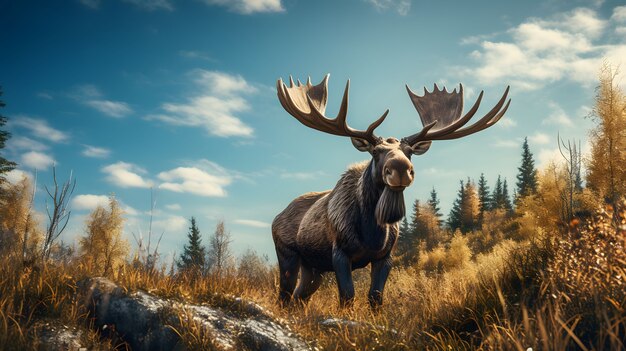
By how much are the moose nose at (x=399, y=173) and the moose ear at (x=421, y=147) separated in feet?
2.81

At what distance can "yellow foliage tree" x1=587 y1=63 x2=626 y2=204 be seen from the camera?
63.0 feet

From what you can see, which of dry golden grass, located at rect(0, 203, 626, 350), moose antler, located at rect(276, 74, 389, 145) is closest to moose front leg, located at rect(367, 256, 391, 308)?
dry golden grass, located at rect(0, 203, 626, 350)

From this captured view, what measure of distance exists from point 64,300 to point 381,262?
361 centimetres

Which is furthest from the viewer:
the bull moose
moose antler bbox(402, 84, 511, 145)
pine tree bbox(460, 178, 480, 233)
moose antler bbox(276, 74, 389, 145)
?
pine tree bbox(460, 178, 480, 233)

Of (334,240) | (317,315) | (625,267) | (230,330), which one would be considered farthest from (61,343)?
(625,267)

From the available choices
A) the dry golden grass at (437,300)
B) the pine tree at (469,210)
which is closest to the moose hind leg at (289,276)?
the dry golden grass at (437,300)

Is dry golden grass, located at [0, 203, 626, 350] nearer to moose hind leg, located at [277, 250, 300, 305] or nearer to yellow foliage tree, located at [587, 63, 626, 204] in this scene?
moose hind leg, located at [277, 250, 300, 305]

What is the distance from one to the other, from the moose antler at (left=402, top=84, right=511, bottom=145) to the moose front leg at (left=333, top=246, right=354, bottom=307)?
1.65 m

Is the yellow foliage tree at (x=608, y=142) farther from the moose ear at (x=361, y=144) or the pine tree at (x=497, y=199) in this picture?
the pine tree at (x=497, y=199)

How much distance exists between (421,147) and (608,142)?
16774 mm

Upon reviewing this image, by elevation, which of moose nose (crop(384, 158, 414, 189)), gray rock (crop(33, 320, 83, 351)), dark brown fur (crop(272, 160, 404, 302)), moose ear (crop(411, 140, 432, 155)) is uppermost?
moose ear (crop(411, 140, 432, 155))

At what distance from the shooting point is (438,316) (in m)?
4.85

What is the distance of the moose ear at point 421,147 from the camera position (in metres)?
6.33

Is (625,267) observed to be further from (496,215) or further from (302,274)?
(496,215)
